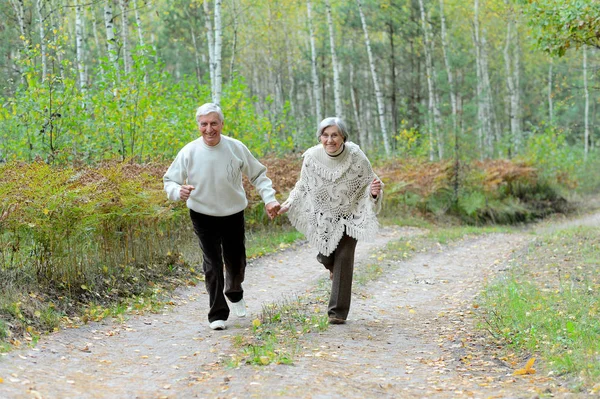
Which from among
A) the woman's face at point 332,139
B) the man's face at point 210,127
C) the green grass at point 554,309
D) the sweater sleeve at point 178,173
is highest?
the man's face at point 210,127

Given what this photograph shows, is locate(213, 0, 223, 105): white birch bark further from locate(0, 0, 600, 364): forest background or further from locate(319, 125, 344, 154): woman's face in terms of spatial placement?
locate(319, 125, 344, 154): woman's face

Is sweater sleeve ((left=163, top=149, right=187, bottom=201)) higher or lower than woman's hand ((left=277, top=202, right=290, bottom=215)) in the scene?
higher

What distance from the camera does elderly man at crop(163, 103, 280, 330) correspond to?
6.72 metres

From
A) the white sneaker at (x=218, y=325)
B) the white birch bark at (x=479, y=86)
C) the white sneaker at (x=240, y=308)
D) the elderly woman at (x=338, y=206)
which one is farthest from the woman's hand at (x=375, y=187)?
the white birch bark at (x=479, y=86)

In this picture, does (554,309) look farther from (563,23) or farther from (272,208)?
(563,23)

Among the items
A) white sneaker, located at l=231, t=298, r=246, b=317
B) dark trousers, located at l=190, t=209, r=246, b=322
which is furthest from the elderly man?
white sneaker, located at l=231, t=298, r=246, b=317

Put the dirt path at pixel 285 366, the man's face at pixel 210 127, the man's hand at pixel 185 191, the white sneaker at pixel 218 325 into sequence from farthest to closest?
the white sneaker at pixel 218 325
the man's face at pixel 210 127
the man's hand at pixel 185 191
the dirt path at pixel 285 366

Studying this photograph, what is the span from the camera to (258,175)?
721 centimetres

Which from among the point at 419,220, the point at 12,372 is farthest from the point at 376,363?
the point at 419,220

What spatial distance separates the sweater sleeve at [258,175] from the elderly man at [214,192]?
0.01 meters

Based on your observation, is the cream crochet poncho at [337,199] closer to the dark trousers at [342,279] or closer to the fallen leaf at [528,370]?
the dark trousers at [342,279]

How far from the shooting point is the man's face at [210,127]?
21.8 feet

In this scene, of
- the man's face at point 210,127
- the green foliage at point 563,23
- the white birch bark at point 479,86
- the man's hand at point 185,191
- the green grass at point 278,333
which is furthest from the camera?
the white birch bark at point 479,86

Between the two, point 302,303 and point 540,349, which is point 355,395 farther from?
point 302,303
